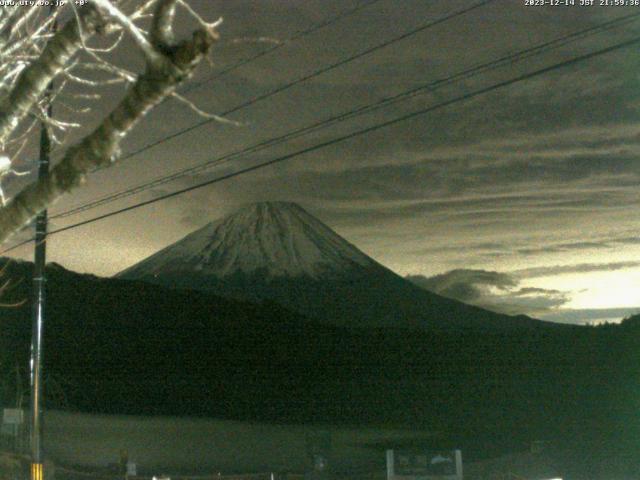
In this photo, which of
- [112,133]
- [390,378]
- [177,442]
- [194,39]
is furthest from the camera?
[390,378]

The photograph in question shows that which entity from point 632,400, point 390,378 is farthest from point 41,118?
point 390,378

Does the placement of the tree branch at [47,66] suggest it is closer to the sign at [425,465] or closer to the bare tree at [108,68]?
the bare tree at [108,68]

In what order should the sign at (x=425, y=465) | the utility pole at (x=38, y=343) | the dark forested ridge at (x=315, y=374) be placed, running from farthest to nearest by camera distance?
the dark forested ridge at (x=315, y=374)
the sign at (x=425, y=465)
the utility pole at (x=38, y=343)

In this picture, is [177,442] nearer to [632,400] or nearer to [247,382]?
[632,400]

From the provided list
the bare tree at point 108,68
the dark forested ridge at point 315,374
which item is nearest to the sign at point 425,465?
the bare tree at point 108,68

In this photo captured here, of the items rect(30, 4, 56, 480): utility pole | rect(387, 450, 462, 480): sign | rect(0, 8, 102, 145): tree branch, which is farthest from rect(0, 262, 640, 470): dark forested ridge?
rect(0, 8, 102, 145): tree branch

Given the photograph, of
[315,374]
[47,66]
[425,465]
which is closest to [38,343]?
[425,465]

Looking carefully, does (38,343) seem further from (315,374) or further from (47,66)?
(315,374)
